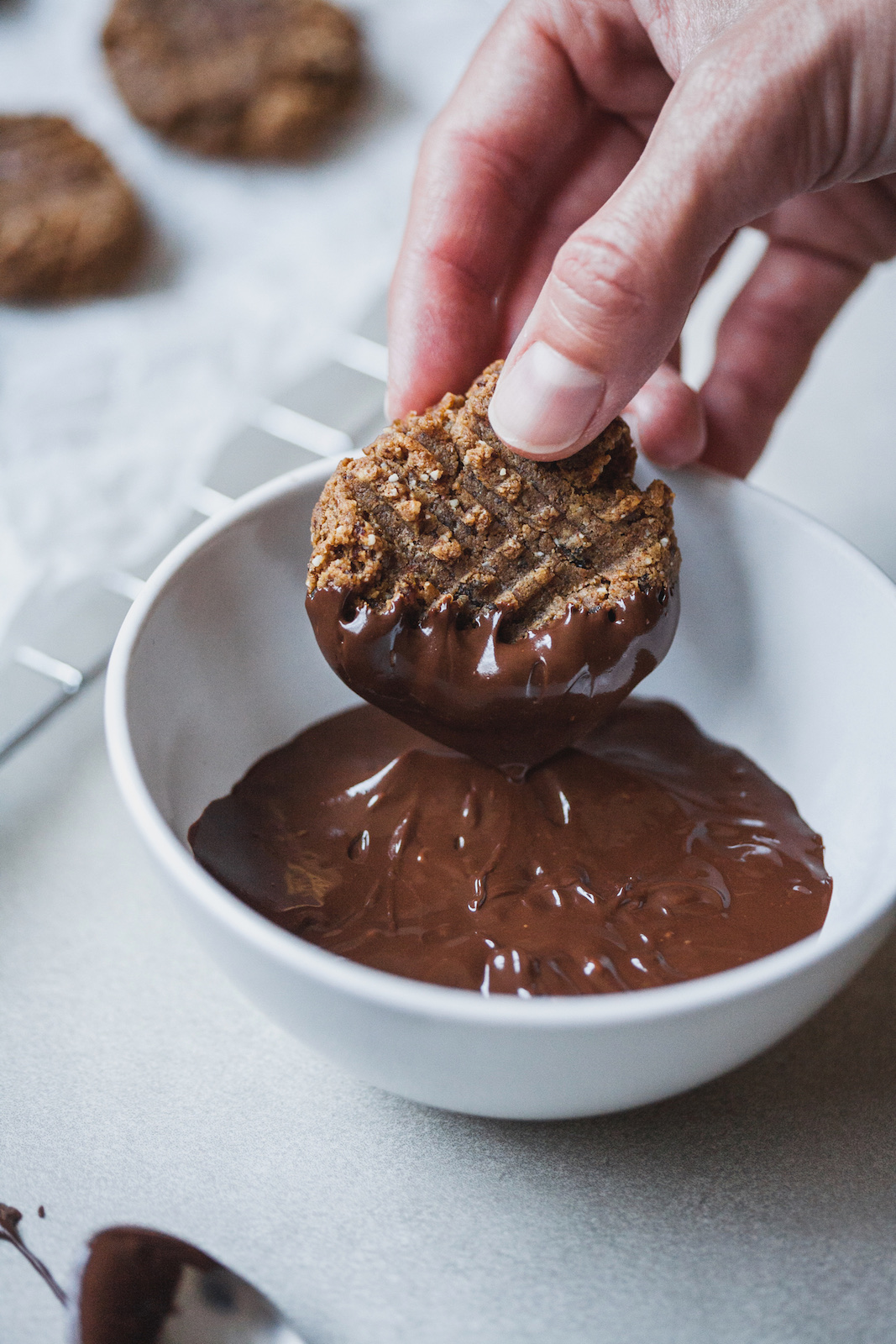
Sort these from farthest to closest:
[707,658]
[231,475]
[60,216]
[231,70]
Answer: [231,70] < [60,216] < [231,475] < [707,658]

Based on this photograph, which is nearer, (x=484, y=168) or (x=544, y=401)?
(x=544, y=401)

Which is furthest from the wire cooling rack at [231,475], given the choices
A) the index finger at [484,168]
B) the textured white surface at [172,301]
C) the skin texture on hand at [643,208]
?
the skin texture on hand at [643,208]

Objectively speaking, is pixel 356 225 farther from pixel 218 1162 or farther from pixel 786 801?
pixel 218 1162

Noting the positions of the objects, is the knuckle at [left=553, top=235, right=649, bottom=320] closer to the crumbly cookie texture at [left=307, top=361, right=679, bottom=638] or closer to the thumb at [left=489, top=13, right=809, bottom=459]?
the thumb at [left=489, top=13, right=809, bottom=459]

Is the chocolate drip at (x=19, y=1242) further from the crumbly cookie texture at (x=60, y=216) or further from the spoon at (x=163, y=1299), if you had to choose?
the crumbly cookie texture at (x=60, y=216)

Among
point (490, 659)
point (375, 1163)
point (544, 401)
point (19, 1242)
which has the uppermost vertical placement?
point (544, 401)

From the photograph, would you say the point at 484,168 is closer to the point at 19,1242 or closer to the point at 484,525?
the point at 484,525

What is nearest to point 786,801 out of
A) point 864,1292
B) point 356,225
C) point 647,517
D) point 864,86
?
point 647,517

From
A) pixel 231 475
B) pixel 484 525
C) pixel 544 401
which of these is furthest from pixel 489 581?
pixel 231 475
